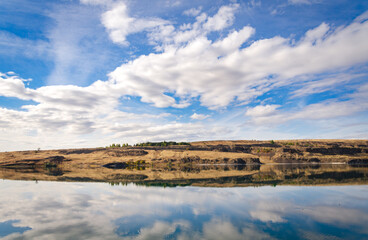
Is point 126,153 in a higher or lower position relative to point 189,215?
higher

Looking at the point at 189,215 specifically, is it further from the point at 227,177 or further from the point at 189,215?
the point at 227,177

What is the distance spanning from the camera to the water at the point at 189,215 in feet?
45.2

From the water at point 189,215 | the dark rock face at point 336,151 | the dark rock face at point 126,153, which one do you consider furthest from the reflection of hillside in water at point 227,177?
the dark rock face at point 126,153

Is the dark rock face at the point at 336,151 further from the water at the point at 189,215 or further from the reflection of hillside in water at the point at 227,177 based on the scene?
the water at the point at 189,215

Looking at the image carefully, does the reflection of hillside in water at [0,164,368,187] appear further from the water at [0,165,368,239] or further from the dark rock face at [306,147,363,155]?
the dark rock face at [306,147,363,155]

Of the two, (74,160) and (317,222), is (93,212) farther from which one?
(74,160)

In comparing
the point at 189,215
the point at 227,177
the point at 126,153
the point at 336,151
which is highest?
the point at 126,153

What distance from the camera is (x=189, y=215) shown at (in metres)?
17.5

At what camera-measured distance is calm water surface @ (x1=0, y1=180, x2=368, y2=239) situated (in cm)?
1377

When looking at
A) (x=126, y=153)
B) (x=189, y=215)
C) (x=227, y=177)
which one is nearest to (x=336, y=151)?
(x=227, y=177)

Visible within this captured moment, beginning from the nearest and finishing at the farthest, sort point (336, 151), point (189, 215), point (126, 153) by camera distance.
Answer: point (189, 215)
point (336, 151)
point (126, 153)

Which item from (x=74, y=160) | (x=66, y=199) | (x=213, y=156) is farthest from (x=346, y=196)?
(x=74, y=160)

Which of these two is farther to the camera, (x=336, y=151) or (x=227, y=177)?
(x=336, y=151)

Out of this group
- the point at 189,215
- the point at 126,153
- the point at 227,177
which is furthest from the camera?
the point at 126,153
